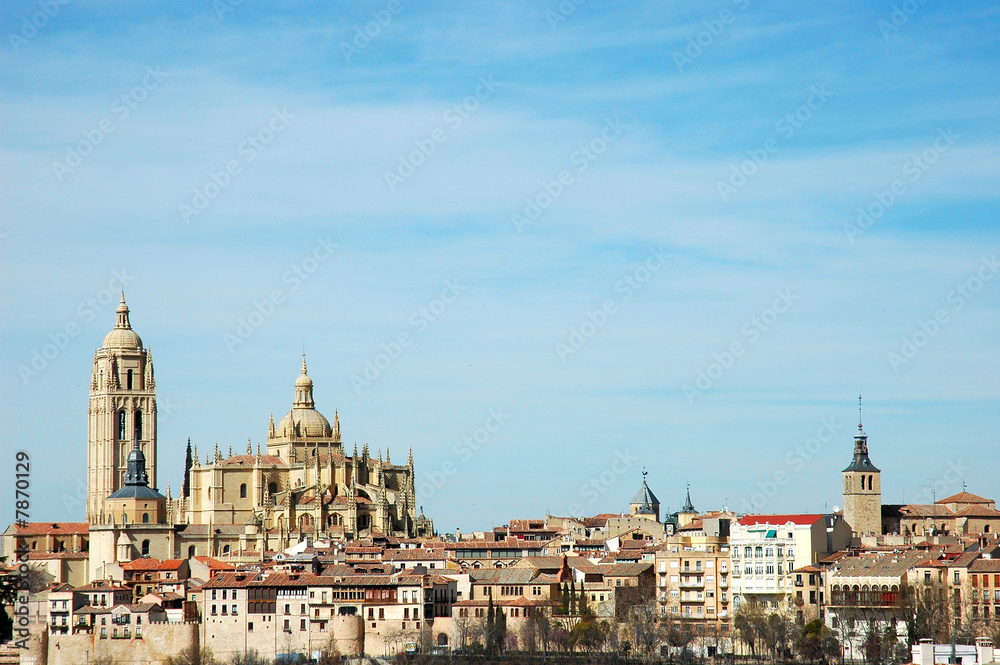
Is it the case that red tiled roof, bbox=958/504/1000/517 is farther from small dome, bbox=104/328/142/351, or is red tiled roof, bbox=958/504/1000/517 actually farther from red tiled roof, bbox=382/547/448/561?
small dome, bbox=104/328/142/351

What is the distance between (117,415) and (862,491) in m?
53.3

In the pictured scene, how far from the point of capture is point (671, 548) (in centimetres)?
9531

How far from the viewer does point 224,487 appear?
4970 inches

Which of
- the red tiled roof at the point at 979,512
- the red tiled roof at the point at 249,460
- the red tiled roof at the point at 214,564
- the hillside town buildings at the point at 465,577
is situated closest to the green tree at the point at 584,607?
the hillside town buildings at the point at 465,577

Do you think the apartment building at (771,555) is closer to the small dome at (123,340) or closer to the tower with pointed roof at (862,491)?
the tower with pointed roof at (862,491)

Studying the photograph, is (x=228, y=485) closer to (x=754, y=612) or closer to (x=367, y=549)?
(x=367, y=549)

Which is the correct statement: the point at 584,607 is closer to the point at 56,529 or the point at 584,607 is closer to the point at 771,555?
the point at 771,555

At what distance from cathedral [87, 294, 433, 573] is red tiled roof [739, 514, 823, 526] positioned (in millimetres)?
30066

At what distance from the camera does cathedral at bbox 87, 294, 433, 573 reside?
118 m

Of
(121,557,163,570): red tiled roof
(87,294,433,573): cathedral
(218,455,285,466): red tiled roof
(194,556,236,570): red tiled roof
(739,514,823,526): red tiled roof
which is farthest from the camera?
(218,455,285,466): red tiled roof

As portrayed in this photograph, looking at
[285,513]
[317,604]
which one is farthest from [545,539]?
[317,604]

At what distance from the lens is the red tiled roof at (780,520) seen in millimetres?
93000

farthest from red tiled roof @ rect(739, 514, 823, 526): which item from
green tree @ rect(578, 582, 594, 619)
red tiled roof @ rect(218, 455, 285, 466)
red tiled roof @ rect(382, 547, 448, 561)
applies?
red tiled roof @ rect(218, 455, 285, 466)

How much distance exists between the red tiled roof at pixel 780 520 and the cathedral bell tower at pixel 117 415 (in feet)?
167
